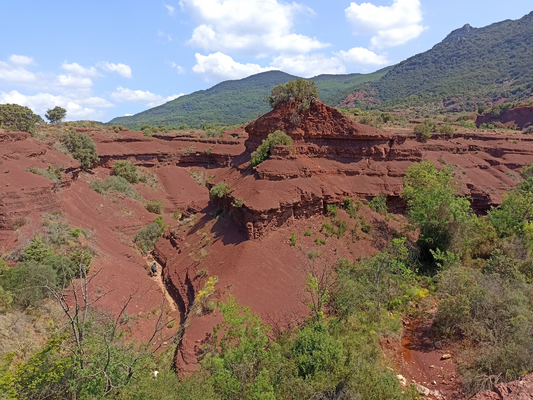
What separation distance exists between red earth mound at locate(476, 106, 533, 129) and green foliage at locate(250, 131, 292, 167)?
232ft

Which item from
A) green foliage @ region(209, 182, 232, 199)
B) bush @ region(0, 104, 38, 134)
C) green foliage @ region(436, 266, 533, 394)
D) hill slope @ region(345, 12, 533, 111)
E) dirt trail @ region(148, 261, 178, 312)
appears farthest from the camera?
hill slope @ region(345, 12, 533, 111)

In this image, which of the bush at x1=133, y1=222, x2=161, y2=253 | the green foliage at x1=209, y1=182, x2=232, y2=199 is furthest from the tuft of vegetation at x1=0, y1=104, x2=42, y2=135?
the green foliage at x1=209, y1=182, x2=232, y2=199

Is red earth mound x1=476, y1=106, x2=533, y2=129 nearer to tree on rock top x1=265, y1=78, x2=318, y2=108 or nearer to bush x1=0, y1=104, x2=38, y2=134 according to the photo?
tree on rock top x1=265, y1=78, x2=318, y2=108

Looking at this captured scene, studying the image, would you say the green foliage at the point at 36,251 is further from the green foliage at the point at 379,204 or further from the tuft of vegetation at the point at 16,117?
the tuft of vegetation at the point at 16,117

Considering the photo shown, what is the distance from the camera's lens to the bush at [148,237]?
2536cm

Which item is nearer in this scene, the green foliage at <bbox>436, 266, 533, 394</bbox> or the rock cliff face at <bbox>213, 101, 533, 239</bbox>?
the green foliage at <bbox>436, 266, 533, 394</bbox>

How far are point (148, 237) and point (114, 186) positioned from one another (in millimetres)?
11835

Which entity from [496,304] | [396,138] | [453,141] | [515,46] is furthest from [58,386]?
[515,46]

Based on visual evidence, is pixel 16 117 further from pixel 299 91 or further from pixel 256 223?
pixel 256 223

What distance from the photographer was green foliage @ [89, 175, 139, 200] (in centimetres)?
3222

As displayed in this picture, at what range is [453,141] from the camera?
137 feet

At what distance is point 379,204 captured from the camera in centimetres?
2394

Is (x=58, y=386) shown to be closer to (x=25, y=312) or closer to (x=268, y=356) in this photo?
(x=268, y=356)

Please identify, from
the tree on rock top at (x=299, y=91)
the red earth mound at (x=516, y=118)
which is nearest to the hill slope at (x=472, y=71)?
the red earth mound at (x=516, y=118)
